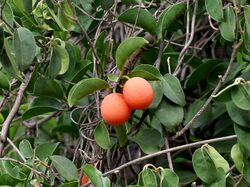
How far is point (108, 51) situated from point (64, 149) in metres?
0.50

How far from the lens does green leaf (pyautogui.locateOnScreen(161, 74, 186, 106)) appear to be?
122 centimetres

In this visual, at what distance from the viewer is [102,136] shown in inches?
47.4

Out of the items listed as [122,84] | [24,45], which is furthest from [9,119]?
[122,84]

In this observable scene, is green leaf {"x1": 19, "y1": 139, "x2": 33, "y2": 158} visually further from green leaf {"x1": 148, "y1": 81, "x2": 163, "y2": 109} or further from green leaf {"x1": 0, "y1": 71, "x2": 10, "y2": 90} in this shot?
green leaf {"x1": 148, "y1": 81, "x2": 163, "y2": 109}

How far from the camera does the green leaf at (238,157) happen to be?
1185 millimetres

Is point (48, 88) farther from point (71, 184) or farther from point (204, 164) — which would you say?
point (204, 164)

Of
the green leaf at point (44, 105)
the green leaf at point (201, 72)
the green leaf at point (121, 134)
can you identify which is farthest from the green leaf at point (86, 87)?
the green leaf at point (201, 72)

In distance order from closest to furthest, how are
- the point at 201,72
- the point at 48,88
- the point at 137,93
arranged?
the point at 137,93
the point at 48,88
the point at 201,72

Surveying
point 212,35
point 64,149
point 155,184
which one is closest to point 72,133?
point 64,149

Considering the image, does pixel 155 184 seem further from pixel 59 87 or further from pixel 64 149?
pixel 64 149

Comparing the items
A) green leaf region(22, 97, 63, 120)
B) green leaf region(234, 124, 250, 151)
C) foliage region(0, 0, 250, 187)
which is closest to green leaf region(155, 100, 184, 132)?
foliage region(0, 0, 250, 187)

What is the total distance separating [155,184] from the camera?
3.58 feet

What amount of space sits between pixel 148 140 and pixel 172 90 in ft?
0.39

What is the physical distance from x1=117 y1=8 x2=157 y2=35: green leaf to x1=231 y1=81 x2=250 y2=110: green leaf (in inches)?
8.5
